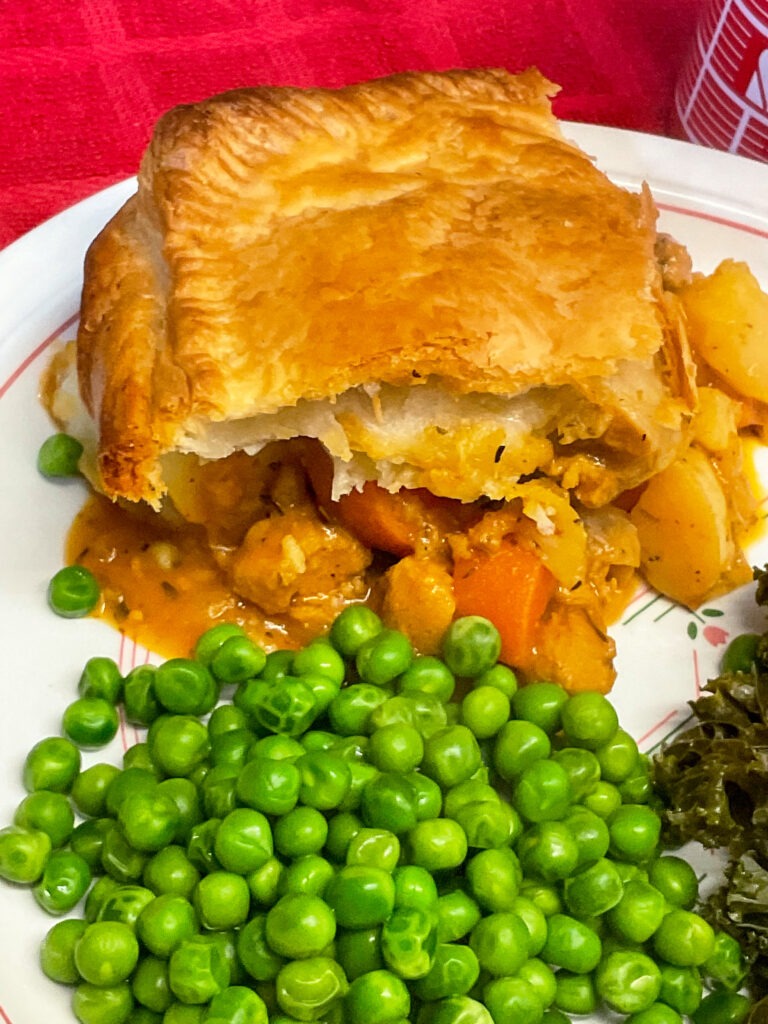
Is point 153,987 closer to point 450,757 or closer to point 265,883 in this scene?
point 265,883

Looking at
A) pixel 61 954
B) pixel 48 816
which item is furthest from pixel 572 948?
pixel 48 816

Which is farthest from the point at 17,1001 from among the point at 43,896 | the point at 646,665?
the point at 646,665

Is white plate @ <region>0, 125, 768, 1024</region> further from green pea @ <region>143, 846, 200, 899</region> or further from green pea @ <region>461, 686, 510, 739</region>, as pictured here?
green pea @ <region>461, 686, 510, 739</region>

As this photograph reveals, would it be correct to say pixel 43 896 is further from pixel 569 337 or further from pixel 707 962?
pixel 569 337

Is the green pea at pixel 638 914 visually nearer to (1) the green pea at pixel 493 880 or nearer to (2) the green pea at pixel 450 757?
(1) the green pea at pixel 493 880

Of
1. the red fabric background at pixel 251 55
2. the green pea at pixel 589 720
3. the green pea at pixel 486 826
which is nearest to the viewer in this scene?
the green pea at pixel 486 826

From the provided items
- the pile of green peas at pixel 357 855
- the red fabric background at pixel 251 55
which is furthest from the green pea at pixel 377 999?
the red fabric background at pixel 251 55
